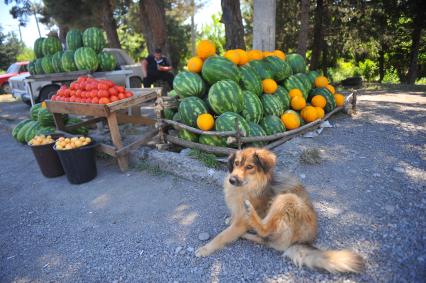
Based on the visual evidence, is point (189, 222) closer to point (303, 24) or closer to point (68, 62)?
point (68, 62)

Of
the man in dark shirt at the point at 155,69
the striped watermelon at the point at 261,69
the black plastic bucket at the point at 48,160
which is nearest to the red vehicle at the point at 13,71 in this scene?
the man in dark shirt at the point at 155,69

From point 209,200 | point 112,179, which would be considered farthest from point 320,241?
point 112,179

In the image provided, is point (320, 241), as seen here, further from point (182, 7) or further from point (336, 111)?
point (182, 7)

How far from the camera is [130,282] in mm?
2615

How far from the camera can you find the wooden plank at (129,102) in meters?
4.55

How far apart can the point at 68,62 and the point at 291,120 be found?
5.90m

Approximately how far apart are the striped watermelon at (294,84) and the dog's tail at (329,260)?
3.95 metres

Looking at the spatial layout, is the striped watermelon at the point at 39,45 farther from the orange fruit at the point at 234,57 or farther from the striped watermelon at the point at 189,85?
the orange fruit at the point at 234,57

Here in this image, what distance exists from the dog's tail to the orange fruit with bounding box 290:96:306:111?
3588 mm

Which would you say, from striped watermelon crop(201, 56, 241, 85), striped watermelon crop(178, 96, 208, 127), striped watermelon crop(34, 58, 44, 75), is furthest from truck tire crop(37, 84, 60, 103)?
Answer: striped watermelon crop(201, 56, 241, 85)

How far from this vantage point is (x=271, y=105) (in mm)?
5148

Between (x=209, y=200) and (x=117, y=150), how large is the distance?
1.99m

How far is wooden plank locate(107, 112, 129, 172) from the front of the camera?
468 cm

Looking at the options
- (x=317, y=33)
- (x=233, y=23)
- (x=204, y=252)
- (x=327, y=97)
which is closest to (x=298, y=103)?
(x=327, y=97)
